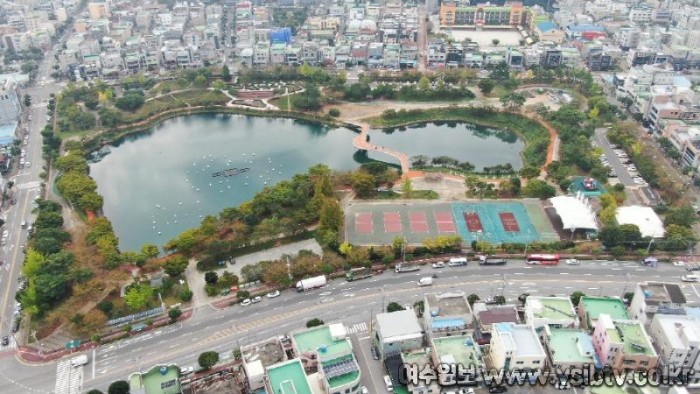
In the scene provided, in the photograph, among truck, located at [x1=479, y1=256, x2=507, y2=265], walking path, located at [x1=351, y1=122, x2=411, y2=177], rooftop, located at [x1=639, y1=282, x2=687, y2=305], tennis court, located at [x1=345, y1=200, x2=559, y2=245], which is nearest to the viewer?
rooftop, located at [x1=639, y1=282, x2=687, y2=305]

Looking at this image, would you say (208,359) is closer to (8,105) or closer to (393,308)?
(393,308)

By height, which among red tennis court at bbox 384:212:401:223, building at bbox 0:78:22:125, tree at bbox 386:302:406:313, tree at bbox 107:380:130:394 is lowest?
tree at bbox 107:380:130:394

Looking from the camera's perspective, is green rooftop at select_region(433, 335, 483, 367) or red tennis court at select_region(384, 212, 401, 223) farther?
red tennis court at select_region(384, 212, 401, 223)

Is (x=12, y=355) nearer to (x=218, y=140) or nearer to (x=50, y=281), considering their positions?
(x=50, y=281)

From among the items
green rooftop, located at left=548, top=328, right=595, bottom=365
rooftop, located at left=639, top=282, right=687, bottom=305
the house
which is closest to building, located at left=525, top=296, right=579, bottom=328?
green rooftop, located at left=548, top=328, right=595, bottom=365

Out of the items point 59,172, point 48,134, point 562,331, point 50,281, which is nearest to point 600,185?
point 562,331

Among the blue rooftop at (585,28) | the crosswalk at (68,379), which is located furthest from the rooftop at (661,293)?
the blue rooftop at (585,28)

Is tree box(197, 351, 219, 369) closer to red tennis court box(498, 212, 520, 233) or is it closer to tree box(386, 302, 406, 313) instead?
tree box(386, 302, 406, 313)
